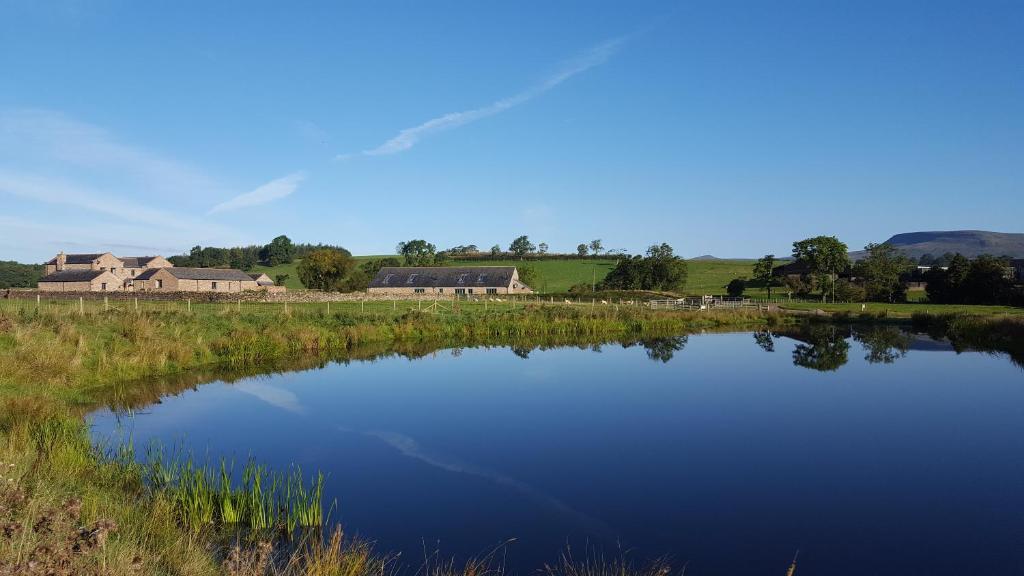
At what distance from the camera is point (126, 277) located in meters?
76.1

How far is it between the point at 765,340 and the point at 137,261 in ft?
260

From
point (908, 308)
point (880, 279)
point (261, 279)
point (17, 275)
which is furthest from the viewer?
point (17, 275)

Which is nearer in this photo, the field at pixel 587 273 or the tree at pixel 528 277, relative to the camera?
the tree at pixel 528 277

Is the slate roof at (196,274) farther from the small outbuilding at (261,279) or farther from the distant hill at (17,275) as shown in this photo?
the distant hill at (17,275)

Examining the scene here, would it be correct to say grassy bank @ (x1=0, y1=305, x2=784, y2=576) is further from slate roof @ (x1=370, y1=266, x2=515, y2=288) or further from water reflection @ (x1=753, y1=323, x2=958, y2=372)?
slate roof @ (x1=370, y1=266, x2=515, y2=288)

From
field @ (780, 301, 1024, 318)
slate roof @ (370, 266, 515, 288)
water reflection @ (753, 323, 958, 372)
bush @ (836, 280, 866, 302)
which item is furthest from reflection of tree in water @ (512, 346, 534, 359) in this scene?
bush @ (836, 280, 866, 302)

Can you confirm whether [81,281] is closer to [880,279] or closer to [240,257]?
[240,257]

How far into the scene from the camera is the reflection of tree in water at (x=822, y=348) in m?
26.0

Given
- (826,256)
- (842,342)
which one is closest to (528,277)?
(826,256)

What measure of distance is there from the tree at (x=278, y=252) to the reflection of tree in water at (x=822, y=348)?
99.2 m

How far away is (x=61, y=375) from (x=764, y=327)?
3802 centimetres

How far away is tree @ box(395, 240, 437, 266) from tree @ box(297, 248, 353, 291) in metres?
24.0

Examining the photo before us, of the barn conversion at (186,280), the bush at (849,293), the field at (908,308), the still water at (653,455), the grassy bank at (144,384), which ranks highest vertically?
the barn conversion at (186,280)

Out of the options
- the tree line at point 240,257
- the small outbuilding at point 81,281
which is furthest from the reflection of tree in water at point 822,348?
the tree line at point 240,257
